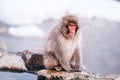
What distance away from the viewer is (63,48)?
221cm

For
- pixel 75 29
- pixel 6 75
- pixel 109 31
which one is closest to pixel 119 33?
pixel 109 31

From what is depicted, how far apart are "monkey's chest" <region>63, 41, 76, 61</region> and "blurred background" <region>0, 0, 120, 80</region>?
115mm

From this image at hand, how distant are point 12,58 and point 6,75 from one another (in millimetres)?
191

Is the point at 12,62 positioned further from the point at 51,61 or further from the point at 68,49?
the point at 68,49

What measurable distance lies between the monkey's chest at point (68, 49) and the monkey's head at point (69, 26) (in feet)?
0.22

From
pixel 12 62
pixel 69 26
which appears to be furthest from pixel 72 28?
pixel 12 62

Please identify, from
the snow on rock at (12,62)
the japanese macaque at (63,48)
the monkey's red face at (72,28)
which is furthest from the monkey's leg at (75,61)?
the snow on rock at (12,62)

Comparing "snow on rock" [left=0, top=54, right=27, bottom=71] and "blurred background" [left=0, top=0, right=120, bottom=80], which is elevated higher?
"blurred background" [left=0, top=0, right=120, bottom=80]

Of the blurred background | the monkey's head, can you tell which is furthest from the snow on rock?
the monkey's head

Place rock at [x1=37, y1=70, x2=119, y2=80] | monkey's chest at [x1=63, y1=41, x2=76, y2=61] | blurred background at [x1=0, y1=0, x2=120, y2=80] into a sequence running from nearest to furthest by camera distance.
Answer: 1. rock at [x1=37, y1=70, x2=119, y2=80]
2. monkey's chest at [x1=63, y1=41, x2=76, y2=61]
3. blurred background at [x1=0, y1=0, x2=120, y2=80]

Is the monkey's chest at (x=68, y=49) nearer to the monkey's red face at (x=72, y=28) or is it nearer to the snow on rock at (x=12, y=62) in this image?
the monkey's red face at (x=72, y=28)

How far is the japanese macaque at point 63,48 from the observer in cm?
213

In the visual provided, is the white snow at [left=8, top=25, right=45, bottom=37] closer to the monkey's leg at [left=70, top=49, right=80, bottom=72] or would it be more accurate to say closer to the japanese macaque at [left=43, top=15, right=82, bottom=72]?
the japanese macaque at [left=43, top=15, right=82, bottom=72]

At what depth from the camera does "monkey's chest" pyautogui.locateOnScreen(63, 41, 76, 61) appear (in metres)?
2.21
